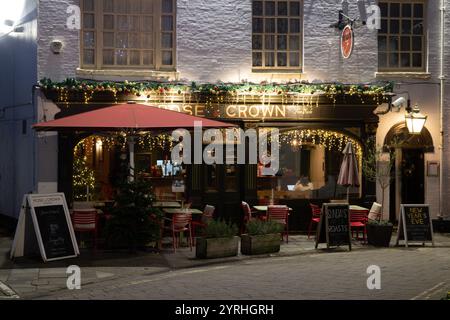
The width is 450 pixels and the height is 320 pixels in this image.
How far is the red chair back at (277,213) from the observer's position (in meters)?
14.8

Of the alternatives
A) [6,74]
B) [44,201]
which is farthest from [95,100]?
[6,74]

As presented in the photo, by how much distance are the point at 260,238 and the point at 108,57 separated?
6.01 m

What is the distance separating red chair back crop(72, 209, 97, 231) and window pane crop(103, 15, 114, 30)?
501 centimetres

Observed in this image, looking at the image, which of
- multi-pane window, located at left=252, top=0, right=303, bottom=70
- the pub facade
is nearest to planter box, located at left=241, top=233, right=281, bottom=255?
the pub facade

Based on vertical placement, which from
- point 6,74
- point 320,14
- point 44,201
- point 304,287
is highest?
point 320,14

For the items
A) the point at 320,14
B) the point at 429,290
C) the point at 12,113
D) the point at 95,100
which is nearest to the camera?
the point at 429,290

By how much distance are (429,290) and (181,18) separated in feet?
30.4

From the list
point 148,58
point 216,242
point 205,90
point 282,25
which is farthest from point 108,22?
point 216,242

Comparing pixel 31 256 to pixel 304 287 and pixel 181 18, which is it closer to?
pixel 304 287

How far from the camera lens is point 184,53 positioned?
16234mm

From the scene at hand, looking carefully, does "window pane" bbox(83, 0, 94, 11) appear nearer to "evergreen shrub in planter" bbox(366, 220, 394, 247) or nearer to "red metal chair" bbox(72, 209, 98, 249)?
"red metal chair" bbox(72, 209, 98, 249)

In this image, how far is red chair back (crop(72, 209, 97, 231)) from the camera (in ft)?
43.7

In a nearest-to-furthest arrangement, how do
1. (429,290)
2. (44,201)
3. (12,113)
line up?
(429,290) < (44,201) < (12,113)

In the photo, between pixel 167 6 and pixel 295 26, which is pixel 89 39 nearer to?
pixel 167 6
